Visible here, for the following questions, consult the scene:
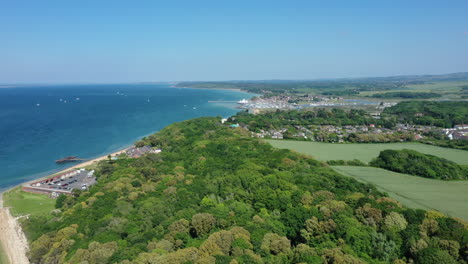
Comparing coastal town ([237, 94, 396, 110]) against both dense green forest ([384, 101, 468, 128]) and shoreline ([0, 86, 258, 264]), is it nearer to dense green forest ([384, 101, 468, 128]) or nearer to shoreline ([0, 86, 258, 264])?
dense green forest ([384, 101, 468, 128])

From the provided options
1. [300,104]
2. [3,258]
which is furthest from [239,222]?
[300,104]

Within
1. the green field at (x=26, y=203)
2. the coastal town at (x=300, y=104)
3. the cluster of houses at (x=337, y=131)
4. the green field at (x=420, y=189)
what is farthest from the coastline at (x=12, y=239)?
the coastal town at (x=300, y=104)

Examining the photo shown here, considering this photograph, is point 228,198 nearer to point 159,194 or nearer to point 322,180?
point 159,194

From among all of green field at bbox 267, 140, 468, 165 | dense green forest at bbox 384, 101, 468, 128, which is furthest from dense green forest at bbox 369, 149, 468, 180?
dense green forest at bbox 384, 101, 468, 128

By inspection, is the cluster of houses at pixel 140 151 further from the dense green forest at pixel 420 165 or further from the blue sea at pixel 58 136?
the dense green forest at pixel 420 165

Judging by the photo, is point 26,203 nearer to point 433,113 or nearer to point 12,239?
point 12,239

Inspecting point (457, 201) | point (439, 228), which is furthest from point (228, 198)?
point (457, 201)
